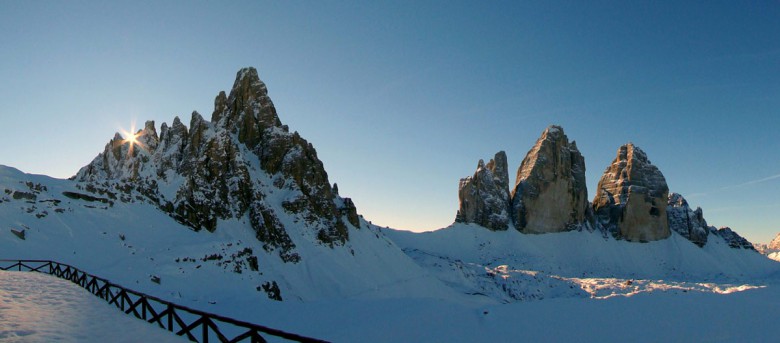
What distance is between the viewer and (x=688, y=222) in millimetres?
108062

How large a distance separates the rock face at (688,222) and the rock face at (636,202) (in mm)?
6567

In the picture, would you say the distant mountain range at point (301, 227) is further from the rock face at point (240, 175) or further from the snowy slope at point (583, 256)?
the snowy slope at point (583, 256)

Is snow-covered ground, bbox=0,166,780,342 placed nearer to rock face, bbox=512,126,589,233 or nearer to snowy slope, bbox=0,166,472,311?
snowy slope, bbox=0,166,472,311

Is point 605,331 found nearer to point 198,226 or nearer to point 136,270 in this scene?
point 136,270

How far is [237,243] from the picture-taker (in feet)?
133

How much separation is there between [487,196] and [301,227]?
67.6 metres

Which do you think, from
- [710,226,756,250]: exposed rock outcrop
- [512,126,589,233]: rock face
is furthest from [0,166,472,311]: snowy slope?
[710,226,756,250]: exposed rock outcrop

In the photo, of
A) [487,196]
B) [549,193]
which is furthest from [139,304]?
[549,193]

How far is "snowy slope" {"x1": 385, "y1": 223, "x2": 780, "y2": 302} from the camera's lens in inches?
3221

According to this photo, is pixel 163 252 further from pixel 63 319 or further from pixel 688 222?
pixel 688 222

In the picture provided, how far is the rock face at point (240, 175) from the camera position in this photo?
140 feet

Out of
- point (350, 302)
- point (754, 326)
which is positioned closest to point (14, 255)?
point (350, 302)

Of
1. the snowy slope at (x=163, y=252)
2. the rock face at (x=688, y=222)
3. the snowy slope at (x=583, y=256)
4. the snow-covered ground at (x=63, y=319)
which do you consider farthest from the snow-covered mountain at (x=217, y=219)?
the rock face at (x=688, y=222)

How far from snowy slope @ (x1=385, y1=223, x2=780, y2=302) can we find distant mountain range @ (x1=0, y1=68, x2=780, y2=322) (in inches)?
18.4
